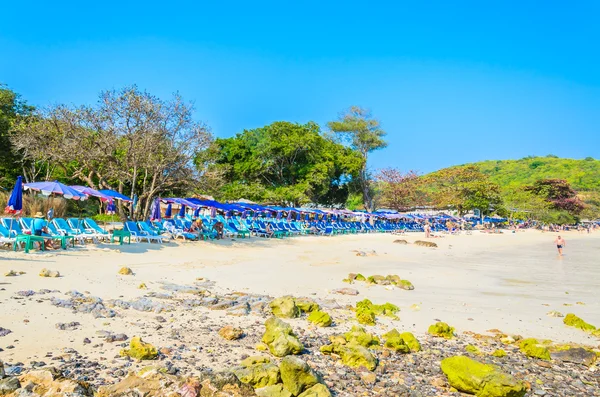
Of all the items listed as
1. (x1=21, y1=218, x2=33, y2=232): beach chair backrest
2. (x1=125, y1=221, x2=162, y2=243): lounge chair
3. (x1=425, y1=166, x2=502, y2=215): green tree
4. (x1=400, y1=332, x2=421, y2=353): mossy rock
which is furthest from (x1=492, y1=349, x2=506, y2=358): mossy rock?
(x1=425, y1=166, x2=502, y2=215): green tree

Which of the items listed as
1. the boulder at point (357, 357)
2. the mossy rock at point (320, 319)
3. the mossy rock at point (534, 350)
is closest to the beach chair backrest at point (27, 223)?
the mossy rock at point (320, 319)

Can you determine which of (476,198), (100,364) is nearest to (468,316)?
(100,364)

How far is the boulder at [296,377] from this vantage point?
11.4 ft

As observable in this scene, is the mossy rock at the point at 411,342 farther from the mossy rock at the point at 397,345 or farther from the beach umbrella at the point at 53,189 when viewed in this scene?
the beach umbrella at the point at 53,189

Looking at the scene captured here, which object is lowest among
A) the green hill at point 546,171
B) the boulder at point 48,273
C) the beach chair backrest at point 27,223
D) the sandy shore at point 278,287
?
the sandy shore at point 278,287

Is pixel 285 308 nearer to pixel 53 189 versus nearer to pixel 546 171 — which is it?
pixel 53 189

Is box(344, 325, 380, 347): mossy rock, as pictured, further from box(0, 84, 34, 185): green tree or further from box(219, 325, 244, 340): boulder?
box(0, 84, 34, 185): green tree

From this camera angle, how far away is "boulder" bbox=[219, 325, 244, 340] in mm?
4695

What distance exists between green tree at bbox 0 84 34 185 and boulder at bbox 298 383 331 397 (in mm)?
23744

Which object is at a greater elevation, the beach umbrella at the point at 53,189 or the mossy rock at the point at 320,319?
the beach umbrella at the point at 53,189

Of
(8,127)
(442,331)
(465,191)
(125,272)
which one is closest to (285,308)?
(442,331)

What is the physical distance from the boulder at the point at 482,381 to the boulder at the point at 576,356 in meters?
1.28

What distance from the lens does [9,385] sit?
316 cm

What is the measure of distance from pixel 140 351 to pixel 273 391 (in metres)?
1.36
